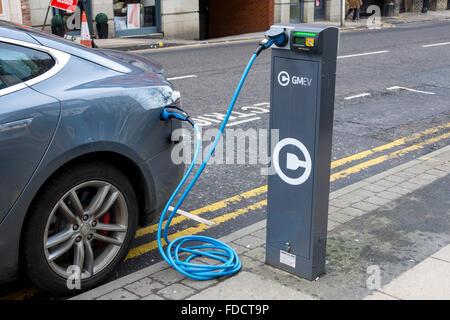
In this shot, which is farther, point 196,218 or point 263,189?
point 263,189

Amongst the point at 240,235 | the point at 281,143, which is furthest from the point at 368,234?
the point at 281,143

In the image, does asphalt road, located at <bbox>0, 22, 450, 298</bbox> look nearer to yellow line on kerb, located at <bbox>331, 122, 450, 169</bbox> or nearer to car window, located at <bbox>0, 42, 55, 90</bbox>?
yellow line on kerb, located at <bbox>331, 122, 450, 169</bbox>

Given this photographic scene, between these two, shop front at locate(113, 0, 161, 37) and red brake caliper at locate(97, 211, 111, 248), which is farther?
shop front at locate(113, 0, 161, 37)

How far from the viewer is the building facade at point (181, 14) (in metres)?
16.9

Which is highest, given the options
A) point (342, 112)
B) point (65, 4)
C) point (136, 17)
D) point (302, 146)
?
point (65, 4)

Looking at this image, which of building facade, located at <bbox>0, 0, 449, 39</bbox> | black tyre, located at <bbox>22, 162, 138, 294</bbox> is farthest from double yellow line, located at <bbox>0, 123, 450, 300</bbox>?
building facade, located at <bbox>0, 0, 449, 39</bbox>

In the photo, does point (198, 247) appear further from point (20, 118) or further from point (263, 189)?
point (263, 189)

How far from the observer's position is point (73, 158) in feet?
10.7

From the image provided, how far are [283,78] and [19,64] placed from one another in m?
1.50

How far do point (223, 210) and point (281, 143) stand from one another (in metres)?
1.60

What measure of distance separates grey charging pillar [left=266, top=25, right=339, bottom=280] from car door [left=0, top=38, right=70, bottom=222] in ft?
4.27

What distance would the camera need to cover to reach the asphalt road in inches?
197

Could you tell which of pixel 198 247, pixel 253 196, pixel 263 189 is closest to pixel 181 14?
pixel 263 189
